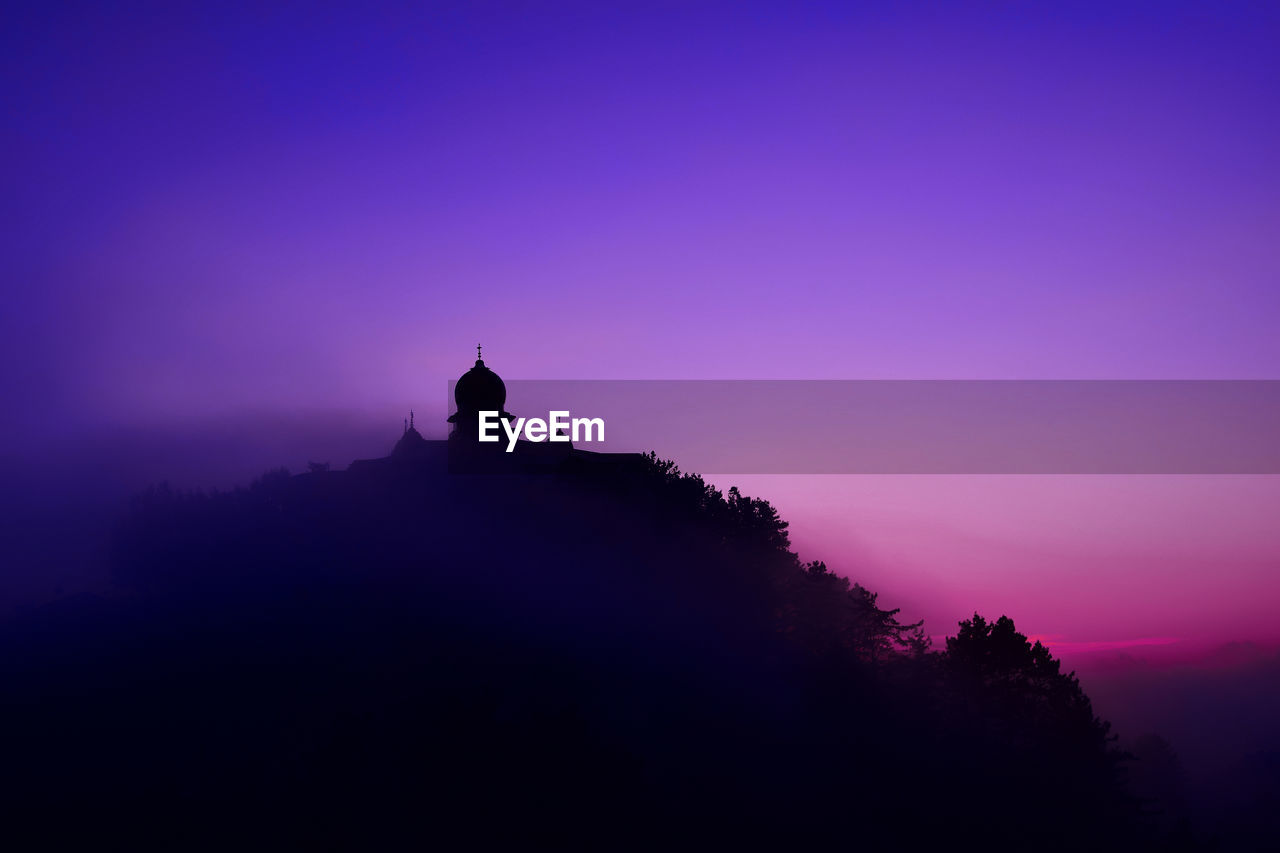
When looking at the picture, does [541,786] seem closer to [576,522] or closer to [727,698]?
[727,698]

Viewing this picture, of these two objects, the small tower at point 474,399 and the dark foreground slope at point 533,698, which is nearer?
the dark foreground slope at point 533,698

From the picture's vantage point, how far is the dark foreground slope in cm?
4138

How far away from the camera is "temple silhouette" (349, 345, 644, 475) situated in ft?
250

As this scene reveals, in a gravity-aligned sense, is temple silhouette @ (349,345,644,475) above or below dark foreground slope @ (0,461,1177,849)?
above

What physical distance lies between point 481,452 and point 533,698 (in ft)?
106

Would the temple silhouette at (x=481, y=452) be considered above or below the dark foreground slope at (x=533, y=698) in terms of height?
above

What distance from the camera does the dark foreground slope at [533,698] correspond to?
41.4m

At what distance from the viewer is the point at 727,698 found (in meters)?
54.4

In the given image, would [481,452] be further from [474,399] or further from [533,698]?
[533,698]

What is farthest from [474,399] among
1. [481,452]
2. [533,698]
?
[533,698]

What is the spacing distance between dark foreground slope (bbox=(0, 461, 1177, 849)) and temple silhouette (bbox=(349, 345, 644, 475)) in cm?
150

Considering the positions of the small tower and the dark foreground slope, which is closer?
the dark foreground slope

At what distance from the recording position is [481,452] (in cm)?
7819

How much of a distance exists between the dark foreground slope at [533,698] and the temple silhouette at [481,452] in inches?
59.2
